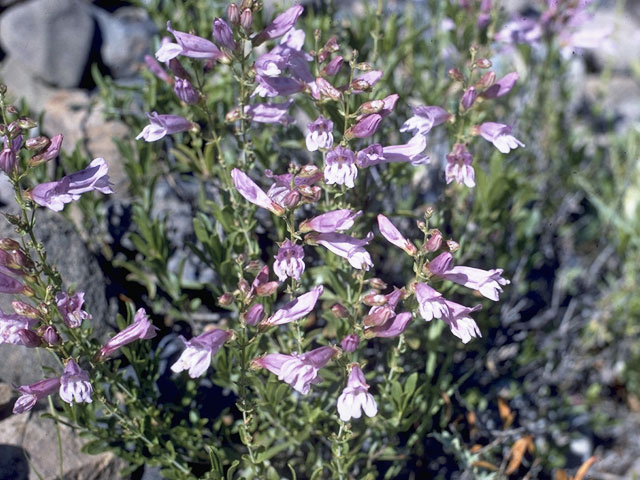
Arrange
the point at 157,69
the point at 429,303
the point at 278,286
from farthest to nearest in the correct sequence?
the point at 157,69 → the point at 278,286 → the point at 429,303

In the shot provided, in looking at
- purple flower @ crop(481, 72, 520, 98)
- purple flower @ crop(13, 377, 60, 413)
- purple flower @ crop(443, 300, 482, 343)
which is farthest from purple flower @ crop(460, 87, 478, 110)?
purple flower @ crop(13, 377, 60, 413)

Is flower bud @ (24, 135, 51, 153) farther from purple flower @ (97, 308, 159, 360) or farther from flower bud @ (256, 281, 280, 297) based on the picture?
flower bud @ (256, 281, 280, 297)

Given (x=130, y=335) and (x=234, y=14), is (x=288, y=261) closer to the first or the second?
(x=130, y=335)

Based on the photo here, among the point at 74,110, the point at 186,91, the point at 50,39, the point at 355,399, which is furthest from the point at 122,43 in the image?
the point at 355,399

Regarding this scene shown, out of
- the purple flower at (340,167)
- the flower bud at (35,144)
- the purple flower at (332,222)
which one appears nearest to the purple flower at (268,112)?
the purple flower at (340,167)

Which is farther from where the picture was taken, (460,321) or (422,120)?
(422,120)

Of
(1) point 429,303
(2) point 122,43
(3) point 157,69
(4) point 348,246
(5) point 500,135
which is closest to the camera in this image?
(1) point 429,303

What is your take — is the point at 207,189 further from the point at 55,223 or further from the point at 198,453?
the point at 198,453
